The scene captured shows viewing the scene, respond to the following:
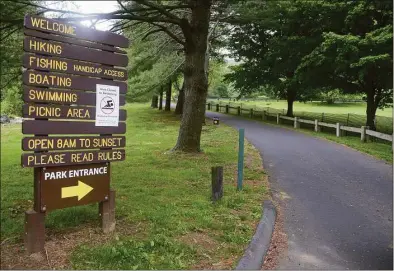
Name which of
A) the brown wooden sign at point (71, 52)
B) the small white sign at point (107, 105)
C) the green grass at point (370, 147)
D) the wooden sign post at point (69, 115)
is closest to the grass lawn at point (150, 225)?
the wooden sign post at point (69, 115)

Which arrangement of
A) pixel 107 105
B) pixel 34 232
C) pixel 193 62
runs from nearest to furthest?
pixel 34 232 → pixel 107 105 → pixel 193 62

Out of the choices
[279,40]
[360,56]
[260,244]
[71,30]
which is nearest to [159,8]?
[71,30]

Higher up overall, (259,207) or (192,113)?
(192,113)

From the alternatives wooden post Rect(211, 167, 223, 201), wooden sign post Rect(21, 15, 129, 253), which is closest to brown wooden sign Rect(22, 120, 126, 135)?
wooden sign post Rect(21, 15, 129, 253)

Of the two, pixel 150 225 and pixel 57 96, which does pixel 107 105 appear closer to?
pixel 57 96

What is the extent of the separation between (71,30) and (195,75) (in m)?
7.07

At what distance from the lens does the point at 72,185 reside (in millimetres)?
4984

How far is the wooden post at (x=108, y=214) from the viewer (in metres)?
5.34

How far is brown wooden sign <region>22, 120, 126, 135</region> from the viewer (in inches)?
182

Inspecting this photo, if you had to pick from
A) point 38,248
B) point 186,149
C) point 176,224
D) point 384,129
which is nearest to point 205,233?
point 176,224

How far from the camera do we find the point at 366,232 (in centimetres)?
591

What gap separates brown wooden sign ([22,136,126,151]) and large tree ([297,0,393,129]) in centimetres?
1350

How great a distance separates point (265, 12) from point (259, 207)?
38.5ft

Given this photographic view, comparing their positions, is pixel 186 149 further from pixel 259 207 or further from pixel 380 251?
pixel 380 251
